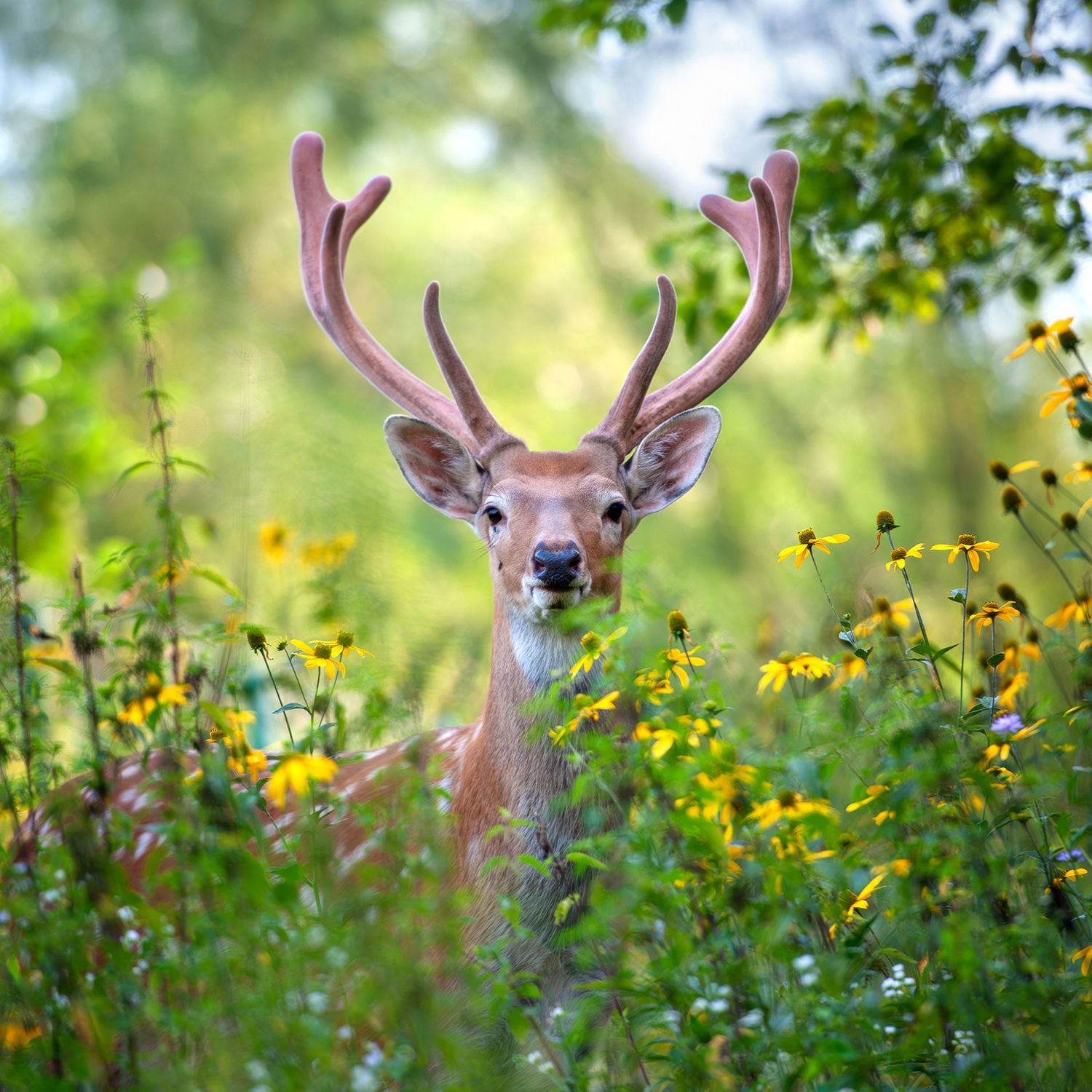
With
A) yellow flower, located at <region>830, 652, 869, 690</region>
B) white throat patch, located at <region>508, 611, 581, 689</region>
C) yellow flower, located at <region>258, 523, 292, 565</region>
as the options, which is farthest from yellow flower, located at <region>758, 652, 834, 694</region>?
yellow flower, located at <region>258, 523, 292, 565</region>

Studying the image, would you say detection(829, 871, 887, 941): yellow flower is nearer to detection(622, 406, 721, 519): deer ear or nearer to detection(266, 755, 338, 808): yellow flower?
detection(266, 755, 338, 808): yellow flower

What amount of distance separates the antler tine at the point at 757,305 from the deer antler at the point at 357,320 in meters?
0.58

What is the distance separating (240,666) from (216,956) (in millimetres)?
1534

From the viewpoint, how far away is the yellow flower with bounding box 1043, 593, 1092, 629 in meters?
2.87

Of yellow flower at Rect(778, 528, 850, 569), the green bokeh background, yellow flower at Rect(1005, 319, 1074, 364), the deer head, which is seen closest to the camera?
yellow flower at Rect(778, 528, 850, 569)

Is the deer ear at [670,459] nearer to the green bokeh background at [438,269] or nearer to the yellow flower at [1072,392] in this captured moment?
the yellow flower at [1072,392]

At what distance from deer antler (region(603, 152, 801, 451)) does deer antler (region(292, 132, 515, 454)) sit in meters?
0.46

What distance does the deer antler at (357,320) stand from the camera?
3616 millimetres

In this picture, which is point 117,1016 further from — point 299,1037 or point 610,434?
point 610,434

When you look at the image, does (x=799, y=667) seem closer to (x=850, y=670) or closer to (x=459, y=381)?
(x=850, y=670)

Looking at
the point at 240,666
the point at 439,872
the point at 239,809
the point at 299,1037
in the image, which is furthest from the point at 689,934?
the point at 240,666

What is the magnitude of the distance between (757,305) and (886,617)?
150cm

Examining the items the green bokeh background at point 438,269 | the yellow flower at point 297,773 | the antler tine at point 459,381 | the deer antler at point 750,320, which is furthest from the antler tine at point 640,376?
the green bokeh background at point 438,269

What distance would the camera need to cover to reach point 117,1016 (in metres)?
1.95
